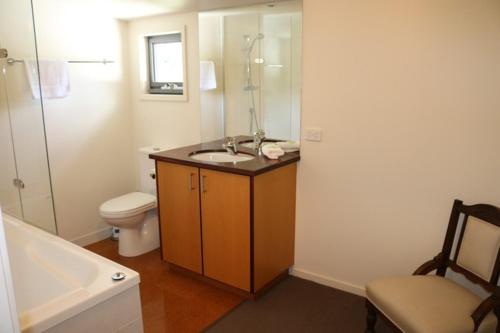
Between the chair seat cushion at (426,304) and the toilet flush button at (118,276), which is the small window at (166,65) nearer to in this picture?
the toilet flush button at (118,276)

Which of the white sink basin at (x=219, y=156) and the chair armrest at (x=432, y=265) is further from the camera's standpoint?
the white sink basin at (x=219, y=156)

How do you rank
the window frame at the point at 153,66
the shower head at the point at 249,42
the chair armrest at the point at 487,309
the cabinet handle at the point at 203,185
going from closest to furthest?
the chair armrest at the point at 487,309 → the cabinet handle at the point at 203,185 → the shower head at the point at 249,42 → the window frame at the point at 153,66

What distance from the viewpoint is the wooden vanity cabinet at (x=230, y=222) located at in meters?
2.44

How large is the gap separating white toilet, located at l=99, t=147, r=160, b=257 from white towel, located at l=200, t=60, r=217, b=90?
0.81 metres

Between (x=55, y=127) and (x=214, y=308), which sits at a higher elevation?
(x=55, y=127)

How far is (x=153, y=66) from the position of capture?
3.67 metres

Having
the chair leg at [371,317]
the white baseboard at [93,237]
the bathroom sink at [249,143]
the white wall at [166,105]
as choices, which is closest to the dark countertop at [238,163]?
the bathroom sink at [249,143]

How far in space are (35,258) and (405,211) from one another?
2.10m

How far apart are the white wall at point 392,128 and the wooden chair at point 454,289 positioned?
0.19m

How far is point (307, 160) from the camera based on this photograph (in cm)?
268

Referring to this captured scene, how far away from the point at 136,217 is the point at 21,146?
1.04 meters

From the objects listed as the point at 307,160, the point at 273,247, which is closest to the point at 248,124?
the point at 307,160

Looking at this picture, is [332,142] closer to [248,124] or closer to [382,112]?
[382,112]

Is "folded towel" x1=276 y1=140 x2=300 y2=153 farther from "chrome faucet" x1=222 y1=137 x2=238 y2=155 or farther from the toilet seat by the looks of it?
the toilet seat
